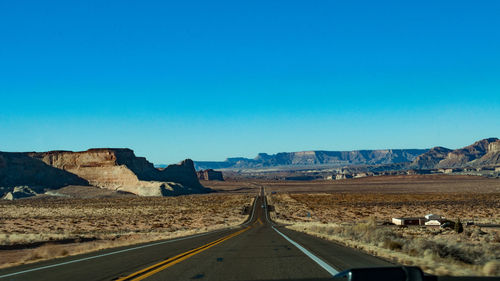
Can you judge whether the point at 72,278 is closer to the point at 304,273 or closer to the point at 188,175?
the point at 304,273

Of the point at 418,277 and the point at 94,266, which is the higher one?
the point at 418,277

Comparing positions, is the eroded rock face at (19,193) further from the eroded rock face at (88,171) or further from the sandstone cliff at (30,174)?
the eroded rock face at (88,171)

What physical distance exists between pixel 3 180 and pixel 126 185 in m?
38.2

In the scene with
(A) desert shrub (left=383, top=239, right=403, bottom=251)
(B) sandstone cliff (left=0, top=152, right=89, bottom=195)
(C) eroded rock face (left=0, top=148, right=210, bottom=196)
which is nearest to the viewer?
(A) desert shrub (left=383, top=239, right=403, bottom=251)

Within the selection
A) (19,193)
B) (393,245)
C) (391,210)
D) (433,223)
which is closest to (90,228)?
(433,223)

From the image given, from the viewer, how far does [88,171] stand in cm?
14425

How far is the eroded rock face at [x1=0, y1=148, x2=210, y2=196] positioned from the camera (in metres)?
135

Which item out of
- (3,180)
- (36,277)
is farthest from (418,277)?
(3,180)

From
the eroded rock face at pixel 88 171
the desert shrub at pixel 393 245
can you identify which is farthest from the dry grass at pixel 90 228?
the eroded rock face at pixel 88 171

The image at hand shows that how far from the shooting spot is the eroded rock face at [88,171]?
13488 cm

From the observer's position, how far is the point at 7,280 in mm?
8469

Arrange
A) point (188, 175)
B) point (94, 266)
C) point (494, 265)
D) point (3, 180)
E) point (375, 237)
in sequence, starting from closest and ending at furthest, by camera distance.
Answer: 1. point (494, 265)
2. point (94, 266)
3. point (375, 237)
4. point (3, 180)
5. point (188, 175)

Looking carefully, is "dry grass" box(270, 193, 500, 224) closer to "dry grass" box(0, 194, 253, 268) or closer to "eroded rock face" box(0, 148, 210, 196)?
"dry grass" box(0, 194, 253, 268)

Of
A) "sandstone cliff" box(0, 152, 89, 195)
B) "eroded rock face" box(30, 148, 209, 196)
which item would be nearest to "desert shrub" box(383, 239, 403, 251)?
"eroded rock face" box(30, 148, 209, 196)
